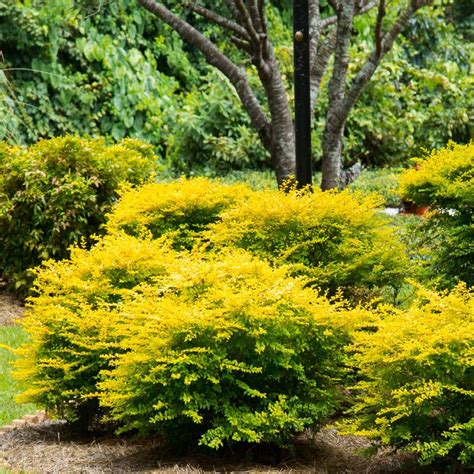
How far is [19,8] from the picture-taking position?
1462 centimetres

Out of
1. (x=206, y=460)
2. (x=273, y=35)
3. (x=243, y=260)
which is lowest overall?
(x=206, y=460)

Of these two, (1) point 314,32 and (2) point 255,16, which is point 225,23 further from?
(1) point 314,32

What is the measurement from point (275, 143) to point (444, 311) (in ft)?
13.5

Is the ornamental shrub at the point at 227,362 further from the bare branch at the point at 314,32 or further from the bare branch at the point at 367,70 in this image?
the bare branch at the point at 314,32

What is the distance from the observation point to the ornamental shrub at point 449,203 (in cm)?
580

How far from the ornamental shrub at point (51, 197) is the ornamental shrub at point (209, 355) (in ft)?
13.7

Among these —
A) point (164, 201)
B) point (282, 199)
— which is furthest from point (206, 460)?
point (164, 201)

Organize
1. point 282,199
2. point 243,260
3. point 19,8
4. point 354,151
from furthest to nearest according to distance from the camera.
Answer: point 354,151 < point 19,8 < point 282,199 < point 243,260

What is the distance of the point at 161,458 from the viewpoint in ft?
16.1

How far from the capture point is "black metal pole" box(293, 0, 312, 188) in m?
7.61

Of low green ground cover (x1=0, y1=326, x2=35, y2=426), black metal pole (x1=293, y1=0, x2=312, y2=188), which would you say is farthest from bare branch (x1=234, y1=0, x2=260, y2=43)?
low green ground cover (x1=0, y1=326, x2=35, y2=426)

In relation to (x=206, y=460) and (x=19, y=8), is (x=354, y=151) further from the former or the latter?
(x=206, y=460)

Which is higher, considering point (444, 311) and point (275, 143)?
point (275, 143)

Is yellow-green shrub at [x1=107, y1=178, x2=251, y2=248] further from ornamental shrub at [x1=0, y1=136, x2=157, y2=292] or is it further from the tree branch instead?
ornamental shrub at [x1=0, y1=136, x2=157, y2=292]
